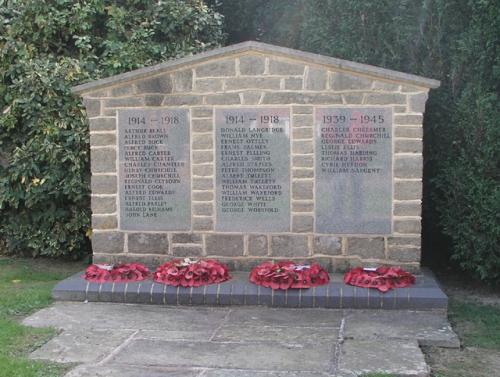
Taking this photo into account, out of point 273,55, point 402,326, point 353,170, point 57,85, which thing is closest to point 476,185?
point 353,170

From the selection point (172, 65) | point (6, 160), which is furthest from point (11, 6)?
point (172, 65)

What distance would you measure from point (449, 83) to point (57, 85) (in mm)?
4389

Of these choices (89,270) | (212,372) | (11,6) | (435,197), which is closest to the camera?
(212,372)

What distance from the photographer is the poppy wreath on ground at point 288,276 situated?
6.31 metres

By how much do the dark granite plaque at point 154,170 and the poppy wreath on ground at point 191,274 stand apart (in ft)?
1.67

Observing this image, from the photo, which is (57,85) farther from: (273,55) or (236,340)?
(236,340)

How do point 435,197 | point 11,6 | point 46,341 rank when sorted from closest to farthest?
point 46,341
point 435,197
point 11,6

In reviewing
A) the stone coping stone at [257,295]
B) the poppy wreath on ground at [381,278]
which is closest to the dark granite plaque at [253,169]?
the stone coping stone at [257,295]

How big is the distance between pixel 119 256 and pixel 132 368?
101 inches

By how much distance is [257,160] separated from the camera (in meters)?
6.90

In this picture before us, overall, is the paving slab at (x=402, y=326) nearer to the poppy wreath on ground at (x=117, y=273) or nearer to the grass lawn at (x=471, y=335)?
the grass lawn at (x=471, y=335)

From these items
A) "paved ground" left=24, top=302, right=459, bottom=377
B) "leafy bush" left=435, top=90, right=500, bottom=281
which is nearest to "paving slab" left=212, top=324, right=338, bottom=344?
"paved ground" left=24, top=302, right=459, bottom=377

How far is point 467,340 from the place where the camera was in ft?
18.0

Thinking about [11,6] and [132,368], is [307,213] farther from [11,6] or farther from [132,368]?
[11,6]
